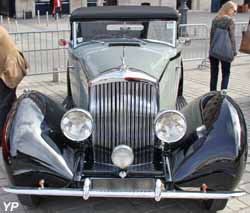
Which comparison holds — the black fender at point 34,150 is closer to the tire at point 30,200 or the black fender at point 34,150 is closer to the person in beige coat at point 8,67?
the tire at point 30,200

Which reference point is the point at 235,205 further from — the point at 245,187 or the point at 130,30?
the point at 130,30

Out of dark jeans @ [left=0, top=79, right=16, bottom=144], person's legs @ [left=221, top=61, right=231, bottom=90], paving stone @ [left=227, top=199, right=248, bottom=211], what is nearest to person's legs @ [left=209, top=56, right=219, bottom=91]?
person's legs @ [left=221, top=61, right=231, bottom=90]

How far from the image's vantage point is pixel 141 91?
3.89 meters

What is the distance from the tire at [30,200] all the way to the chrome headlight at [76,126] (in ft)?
2.48

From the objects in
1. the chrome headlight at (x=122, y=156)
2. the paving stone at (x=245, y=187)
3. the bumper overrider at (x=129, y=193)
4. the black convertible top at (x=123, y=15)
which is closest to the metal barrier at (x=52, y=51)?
the black convertible top at (x=123, y=15)

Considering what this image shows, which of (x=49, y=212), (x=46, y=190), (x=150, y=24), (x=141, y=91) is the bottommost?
(x=49, y=212)

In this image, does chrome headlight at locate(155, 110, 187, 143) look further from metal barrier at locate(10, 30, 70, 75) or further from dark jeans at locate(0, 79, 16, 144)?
metal barrier at locate(10, 30, 70, 75)

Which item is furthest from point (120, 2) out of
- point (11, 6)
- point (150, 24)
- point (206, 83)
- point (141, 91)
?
point (141, 91)

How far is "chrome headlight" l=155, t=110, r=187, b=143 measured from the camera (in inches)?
144

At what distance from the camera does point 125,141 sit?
3.92 metres

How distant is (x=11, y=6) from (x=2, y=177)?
2064cm

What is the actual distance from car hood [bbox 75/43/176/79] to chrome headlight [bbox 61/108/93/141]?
65cm

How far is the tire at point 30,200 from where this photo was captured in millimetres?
3932

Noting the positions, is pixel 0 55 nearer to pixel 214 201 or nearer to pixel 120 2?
pixel 214 201
